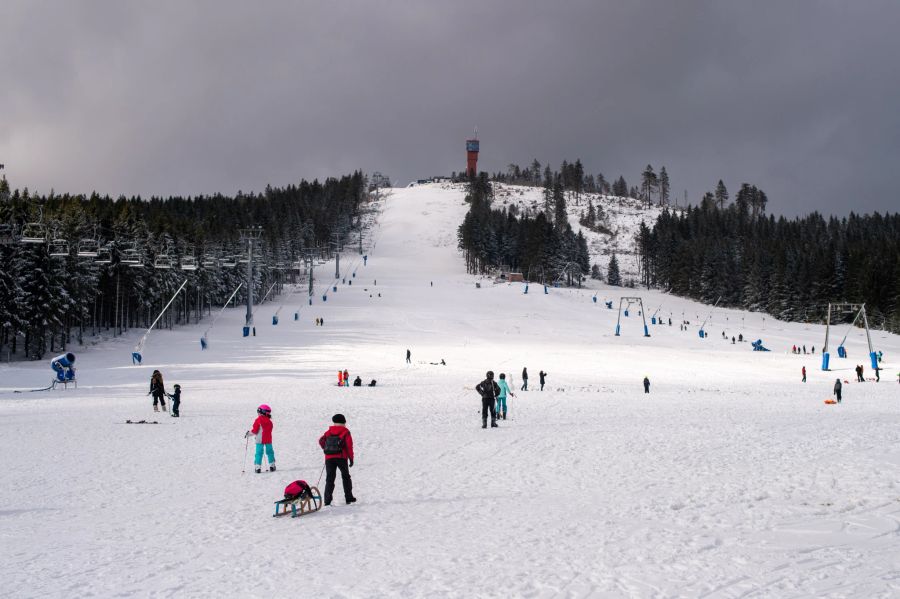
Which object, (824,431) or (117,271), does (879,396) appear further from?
(117,271)

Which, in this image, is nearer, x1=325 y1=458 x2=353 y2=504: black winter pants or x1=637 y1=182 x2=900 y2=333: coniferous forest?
x1=325 y1=458 x2=353 y2=504: black winter pants

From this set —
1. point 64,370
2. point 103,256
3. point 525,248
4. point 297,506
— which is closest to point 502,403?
point 297,506

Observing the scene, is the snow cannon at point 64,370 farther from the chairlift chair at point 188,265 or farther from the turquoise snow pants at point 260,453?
the turquoise snow pants at point 260,453

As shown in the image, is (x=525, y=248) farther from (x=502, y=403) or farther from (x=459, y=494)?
(x=459, y=494)

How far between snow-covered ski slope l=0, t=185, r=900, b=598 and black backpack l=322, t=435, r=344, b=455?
3.19 feet

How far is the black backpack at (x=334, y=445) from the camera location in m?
10.7

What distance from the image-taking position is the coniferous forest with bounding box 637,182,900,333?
92.2 meters

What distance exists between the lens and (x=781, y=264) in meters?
105

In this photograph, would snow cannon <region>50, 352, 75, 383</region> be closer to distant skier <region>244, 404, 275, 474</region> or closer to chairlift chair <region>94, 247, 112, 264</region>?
chairlift chair <region>94, 247, 112, 264</region>

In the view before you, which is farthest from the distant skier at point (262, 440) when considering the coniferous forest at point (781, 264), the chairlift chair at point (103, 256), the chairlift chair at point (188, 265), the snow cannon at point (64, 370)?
the coniferous forest at point (781, 264)

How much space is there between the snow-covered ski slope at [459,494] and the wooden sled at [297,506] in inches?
9.3

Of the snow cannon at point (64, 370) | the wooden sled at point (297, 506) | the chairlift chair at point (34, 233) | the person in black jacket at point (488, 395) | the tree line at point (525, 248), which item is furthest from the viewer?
the tree line at point (525, 248)

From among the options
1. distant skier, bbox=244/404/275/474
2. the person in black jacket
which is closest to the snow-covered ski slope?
distant skier, bbox=244/404/275/474

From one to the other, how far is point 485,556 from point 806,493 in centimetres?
639
